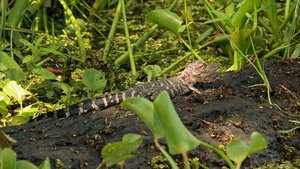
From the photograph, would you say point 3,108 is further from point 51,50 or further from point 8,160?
point 8,160

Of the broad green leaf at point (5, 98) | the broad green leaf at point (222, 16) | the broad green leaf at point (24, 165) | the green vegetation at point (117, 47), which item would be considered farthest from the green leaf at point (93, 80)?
the broad green leaf at point (24, 165)

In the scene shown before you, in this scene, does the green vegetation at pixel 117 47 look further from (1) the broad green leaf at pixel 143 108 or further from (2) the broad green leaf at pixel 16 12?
(1) the broad green leaf at pixel 143 108

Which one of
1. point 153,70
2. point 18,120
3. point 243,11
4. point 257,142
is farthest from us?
point 153,70

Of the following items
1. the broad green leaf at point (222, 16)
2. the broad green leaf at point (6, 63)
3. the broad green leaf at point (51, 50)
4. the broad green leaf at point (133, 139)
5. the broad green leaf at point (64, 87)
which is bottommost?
the broad green leaf at point (64, 87)

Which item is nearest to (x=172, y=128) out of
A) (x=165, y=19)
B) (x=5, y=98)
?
(x=5, y=98)

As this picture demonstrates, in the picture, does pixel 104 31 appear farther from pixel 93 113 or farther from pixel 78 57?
pixel 93 113

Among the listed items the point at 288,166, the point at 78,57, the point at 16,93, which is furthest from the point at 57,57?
the point at 288,166
